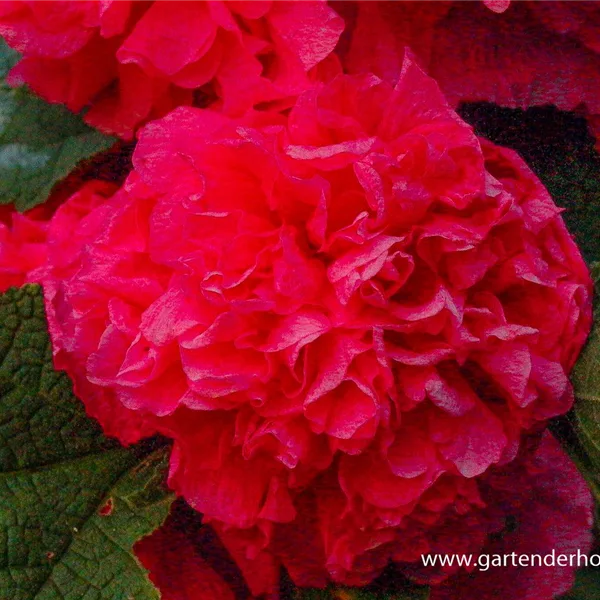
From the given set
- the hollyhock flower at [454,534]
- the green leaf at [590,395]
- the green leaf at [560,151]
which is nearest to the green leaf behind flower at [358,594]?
the hollyhock flower at [454,534]

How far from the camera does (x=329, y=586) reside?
0.61 meters

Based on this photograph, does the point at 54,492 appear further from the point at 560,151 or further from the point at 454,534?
the point at 560,151

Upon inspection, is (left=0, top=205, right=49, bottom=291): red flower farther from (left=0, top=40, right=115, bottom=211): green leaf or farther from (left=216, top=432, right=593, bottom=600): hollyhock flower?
(left=216, top=432, right=593, bottom=600): hollyhock flower

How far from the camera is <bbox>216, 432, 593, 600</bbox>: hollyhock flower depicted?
542mm

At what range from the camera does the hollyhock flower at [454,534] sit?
1.78 ft

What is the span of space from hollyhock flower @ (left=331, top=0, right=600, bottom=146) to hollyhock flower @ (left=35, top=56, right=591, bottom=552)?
0.05 metres

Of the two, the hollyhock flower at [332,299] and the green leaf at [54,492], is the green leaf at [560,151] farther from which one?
the green leaf at [54,492]

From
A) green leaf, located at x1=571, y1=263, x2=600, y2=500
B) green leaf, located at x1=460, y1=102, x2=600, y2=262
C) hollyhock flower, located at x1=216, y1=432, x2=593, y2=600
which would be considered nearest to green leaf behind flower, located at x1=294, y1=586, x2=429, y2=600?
hollyhock flower, located at x1=216, y1=432, x2=593, y2=600

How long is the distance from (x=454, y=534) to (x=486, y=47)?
0.28 meters

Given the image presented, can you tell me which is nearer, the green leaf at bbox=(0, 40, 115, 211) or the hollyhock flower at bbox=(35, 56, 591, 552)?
the hollyhock flower at bbox=(35, 56, 591, 552)

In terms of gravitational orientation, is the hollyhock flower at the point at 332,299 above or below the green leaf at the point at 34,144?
above

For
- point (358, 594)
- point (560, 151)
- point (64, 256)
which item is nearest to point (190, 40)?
point (64, 256)

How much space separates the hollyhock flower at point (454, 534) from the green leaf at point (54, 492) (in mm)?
61

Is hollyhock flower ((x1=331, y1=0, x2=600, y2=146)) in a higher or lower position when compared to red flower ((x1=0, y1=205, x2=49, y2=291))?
higher
